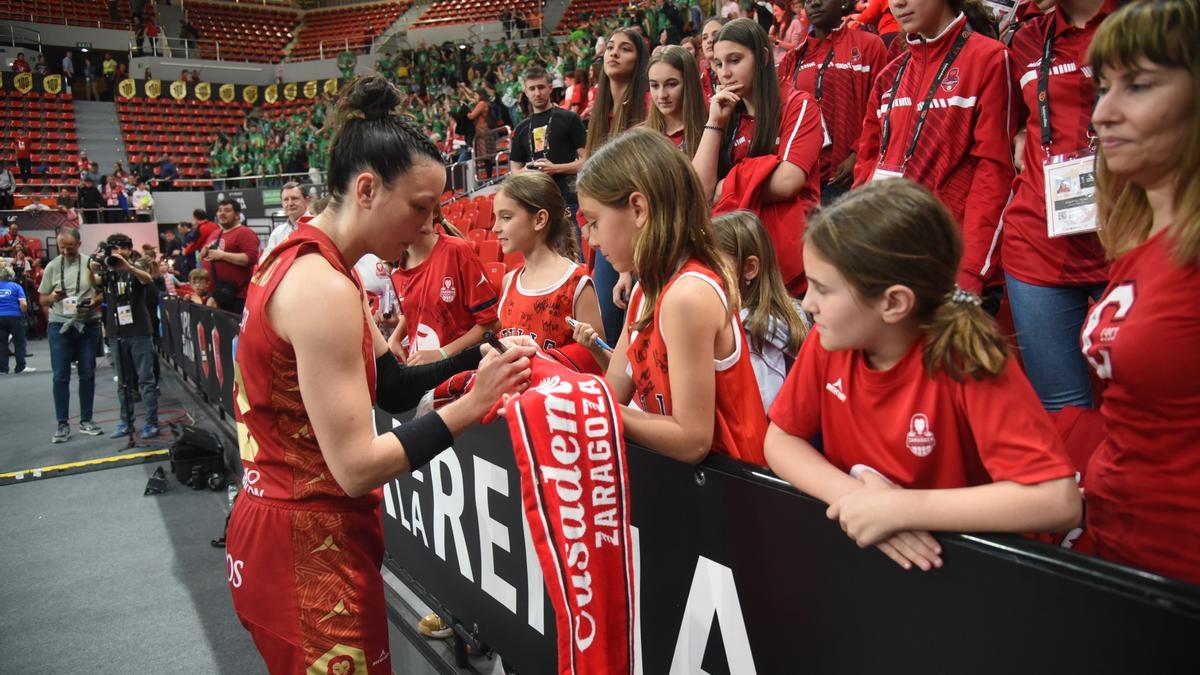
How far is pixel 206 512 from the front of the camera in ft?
17.1

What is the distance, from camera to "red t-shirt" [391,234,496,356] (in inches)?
144

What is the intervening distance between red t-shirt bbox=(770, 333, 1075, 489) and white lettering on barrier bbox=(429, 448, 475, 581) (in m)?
1.33

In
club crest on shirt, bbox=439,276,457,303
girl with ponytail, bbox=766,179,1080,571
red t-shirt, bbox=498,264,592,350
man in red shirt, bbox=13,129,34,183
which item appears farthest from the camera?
man in red shirt, bbox=13,129,34,183

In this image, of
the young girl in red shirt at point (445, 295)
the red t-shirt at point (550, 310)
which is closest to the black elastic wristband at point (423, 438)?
the red t-shirt at point (550, 310)

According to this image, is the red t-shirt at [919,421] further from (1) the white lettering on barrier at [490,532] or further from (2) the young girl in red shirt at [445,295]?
(2) the young girl in red shirt at [445,295]

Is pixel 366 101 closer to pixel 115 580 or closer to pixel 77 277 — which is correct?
pixel 115 580

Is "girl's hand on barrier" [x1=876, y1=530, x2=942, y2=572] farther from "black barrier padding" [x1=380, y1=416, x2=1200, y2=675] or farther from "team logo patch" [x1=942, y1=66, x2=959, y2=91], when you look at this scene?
"team logo patch" [x1=942, y1=66, x2=959, y2=91]

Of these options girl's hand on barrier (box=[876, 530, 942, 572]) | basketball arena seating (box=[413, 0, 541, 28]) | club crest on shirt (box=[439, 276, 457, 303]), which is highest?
basketball arena seating (box=[413, 0, 541, 28])

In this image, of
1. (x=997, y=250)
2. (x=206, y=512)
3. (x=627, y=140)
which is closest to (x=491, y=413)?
(x=627, y=140)

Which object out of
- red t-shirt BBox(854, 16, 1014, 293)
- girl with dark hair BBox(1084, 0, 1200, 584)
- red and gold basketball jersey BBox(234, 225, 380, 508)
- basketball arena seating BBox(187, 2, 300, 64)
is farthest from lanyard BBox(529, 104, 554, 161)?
basketball arena seating BBox(187, 2, 300, 64)

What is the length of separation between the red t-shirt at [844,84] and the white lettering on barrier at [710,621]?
2527 millimetres

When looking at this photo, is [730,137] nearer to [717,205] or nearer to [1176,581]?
[717,205]

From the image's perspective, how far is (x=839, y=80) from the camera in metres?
3.55

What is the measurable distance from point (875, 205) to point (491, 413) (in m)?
0.82
